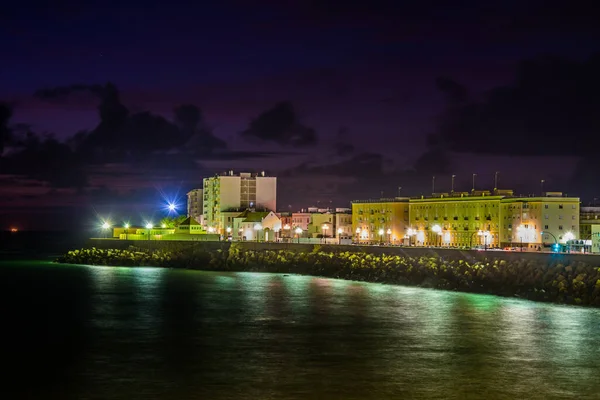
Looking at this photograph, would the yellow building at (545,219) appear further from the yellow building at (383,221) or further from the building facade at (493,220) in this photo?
the yellow building at (383,221)

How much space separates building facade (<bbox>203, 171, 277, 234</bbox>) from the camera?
119 meters

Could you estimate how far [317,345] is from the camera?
3112 cm

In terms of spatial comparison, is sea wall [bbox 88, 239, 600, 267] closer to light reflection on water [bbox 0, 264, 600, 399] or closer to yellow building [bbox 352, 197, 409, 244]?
light reflection on water [bbox 0, 264, 600, 399]

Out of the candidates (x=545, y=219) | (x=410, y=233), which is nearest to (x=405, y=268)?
(x=545, y=219)

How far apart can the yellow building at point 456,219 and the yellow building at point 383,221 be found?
5.24 feet

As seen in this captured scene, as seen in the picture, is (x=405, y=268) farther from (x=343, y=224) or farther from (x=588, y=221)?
(x=343, y=224)

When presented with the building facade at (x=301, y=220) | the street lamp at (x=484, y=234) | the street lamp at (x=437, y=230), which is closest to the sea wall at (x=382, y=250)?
the street lamp at (x=437, y=230)

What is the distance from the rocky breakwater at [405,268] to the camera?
44.0 m

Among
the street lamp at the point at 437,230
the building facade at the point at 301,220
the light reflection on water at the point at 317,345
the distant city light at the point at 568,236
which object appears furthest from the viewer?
the building facade at the point at 301,220

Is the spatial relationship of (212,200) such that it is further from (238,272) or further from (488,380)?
(488,380)

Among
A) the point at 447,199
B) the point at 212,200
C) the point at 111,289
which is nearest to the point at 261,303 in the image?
the point at 111,289

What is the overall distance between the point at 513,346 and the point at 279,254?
44.1 m

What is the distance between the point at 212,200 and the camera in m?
125

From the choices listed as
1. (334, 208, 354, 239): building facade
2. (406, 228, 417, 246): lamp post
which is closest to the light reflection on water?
(406, 228, 417, 246): lamp post
